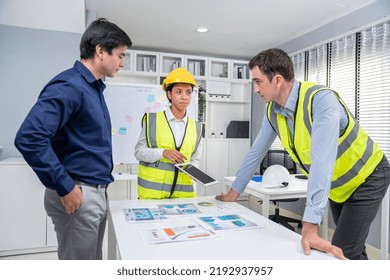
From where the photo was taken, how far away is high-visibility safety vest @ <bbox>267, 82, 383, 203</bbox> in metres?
1.31

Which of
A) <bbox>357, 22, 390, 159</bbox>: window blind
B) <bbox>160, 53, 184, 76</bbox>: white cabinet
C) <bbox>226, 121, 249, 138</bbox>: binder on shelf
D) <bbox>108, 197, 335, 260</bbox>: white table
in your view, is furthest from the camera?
<bbox>226, 121, 249, 138</bbox>: binder on shelf

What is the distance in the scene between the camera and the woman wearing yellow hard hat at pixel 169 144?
1784 millimetres

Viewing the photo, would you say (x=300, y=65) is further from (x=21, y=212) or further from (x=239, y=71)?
(x=21, y=212)

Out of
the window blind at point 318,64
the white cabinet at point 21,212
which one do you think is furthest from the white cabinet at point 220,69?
the white cabinet at point 21,212

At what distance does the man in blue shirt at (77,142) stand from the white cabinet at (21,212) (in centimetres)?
188

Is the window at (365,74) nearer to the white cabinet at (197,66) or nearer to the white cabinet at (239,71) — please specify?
the white cabinet at (239,71)

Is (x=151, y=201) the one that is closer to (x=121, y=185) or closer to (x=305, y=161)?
(x=305, y=161)

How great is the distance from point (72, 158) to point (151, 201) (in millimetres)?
565

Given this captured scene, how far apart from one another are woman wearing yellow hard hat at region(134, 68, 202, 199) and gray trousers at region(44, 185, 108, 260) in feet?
1.68

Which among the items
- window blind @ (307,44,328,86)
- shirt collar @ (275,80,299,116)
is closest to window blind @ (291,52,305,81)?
window blind @ (307,44,328,86)

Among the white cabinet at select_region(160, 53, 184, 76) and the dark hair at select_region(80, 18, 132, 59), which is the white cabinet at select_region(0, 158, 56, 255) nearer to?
the dark hair at select_region(80, 18, 132, 59)

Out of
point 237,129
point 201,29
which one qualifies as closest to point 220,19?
point 201,29
